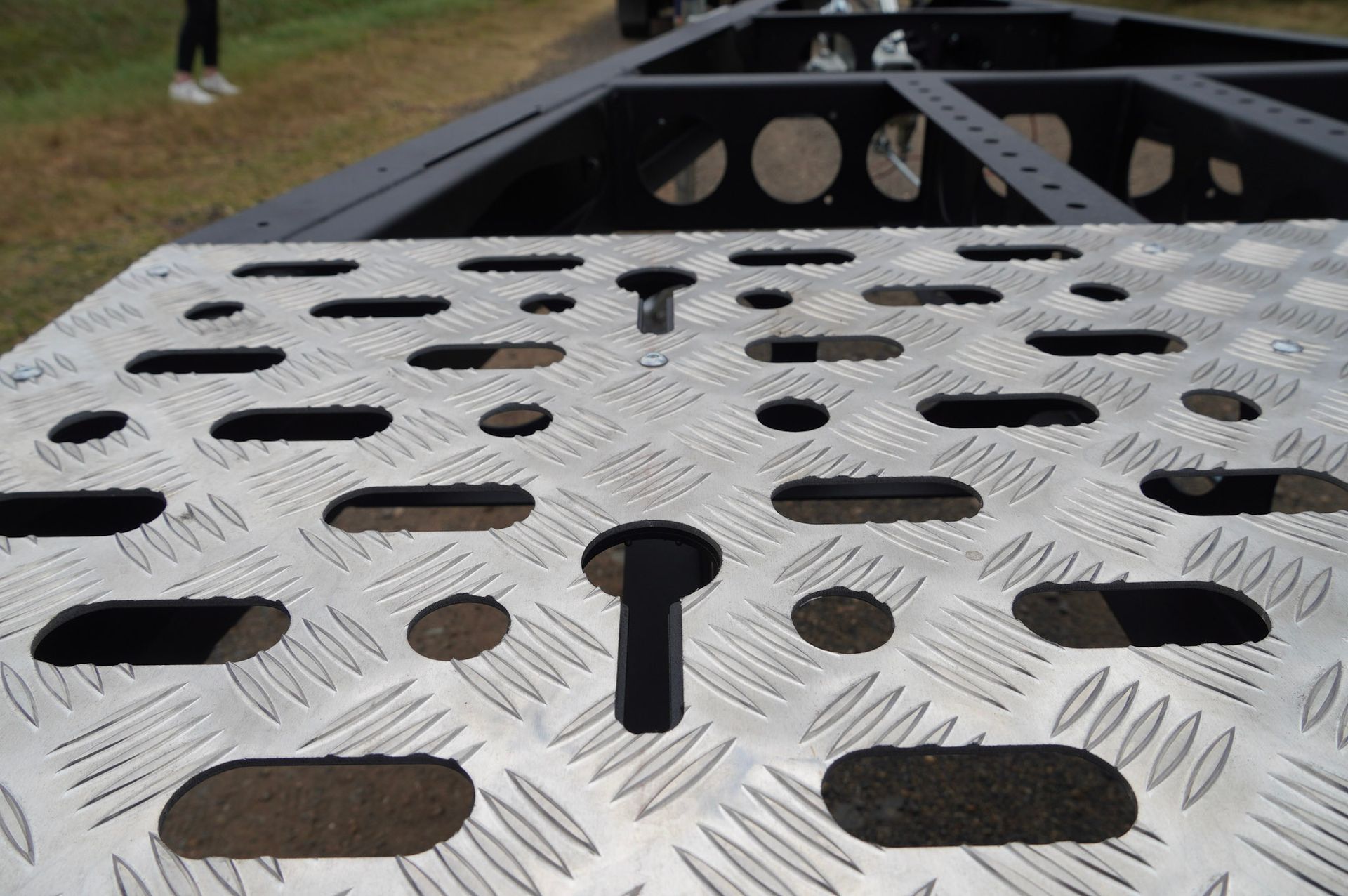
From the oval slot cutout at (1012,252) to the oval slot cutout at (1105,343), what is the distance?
0.15 meters

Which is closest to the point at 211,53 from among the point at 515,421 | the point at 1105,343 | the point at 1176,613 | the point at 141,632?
the point at 515,421

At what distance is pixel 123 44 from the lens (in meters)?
8.52

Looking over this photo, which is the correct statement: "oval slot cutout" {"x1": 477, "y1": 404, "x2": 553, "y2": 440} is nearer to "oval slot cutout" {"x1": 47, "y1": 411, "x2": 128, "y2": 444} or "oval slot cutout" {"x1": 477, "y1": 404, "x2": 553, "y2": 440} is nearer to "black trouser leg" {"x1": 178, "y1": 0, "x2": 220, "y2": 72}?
"oval slot cutout" {"x1": 47, "y1": 411, "x2": 128, "y2": 444}

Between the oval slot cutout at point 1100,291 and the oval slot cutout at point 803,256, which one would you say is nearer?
the oval slot cutout at point 1100,291

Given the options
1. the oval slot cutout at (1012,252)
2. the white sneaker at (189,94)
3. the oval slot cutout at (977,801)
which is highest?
the oval slot cutout at (1012,252)

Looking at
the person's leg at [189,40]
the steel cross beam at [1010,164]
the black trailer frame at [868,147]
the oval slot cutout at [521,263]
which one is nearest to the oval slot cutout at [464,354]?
the oval slot cutout at [521,263]

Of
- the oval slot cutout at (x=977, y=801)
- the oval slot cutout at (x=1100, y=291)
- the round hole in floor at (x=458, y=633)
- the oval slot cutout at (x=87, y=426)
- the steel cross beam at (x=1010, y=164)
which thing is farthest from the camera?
the round hole in floor at (x=458, y=633)

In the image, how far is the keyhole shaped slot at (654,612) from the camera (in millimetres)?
727

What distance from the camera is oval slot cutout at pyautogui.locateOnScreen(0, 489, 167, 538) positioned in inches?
37.1

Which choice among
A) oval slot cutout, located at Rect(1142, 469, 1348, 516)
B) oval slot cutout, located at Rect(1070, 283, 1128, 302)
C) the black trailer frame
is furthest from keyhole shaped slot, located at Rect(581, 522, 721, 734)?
the black trailer frame

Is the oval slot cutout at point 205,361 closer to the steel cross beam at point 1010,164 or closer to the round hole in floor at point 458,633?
the round hole in floor at point 458,633

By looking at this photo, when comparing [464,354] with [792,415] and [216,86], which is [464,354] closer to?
[792,415]

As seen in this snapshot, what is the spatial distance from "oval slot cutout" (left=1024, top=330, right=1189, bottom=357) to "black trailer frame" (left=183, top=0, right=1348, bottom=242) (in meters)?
0.26

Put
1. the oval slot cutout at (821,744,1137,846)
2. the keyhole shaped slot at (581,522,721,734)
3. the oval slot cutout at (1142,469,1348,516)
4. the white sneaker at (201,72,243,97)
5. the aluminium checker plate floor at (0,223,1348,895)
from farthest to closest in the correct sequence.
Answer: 1. the white sneaker at (201,72,243,97)
2. the oval slot cutout at (821,744,1137,846)
3. the oval slot cutout at (1142,469,1348,516)
4. the keyhole shaped slot at (581,522,721,734)
5. the aluminium checker plate floor at (0,223,1348,895)
